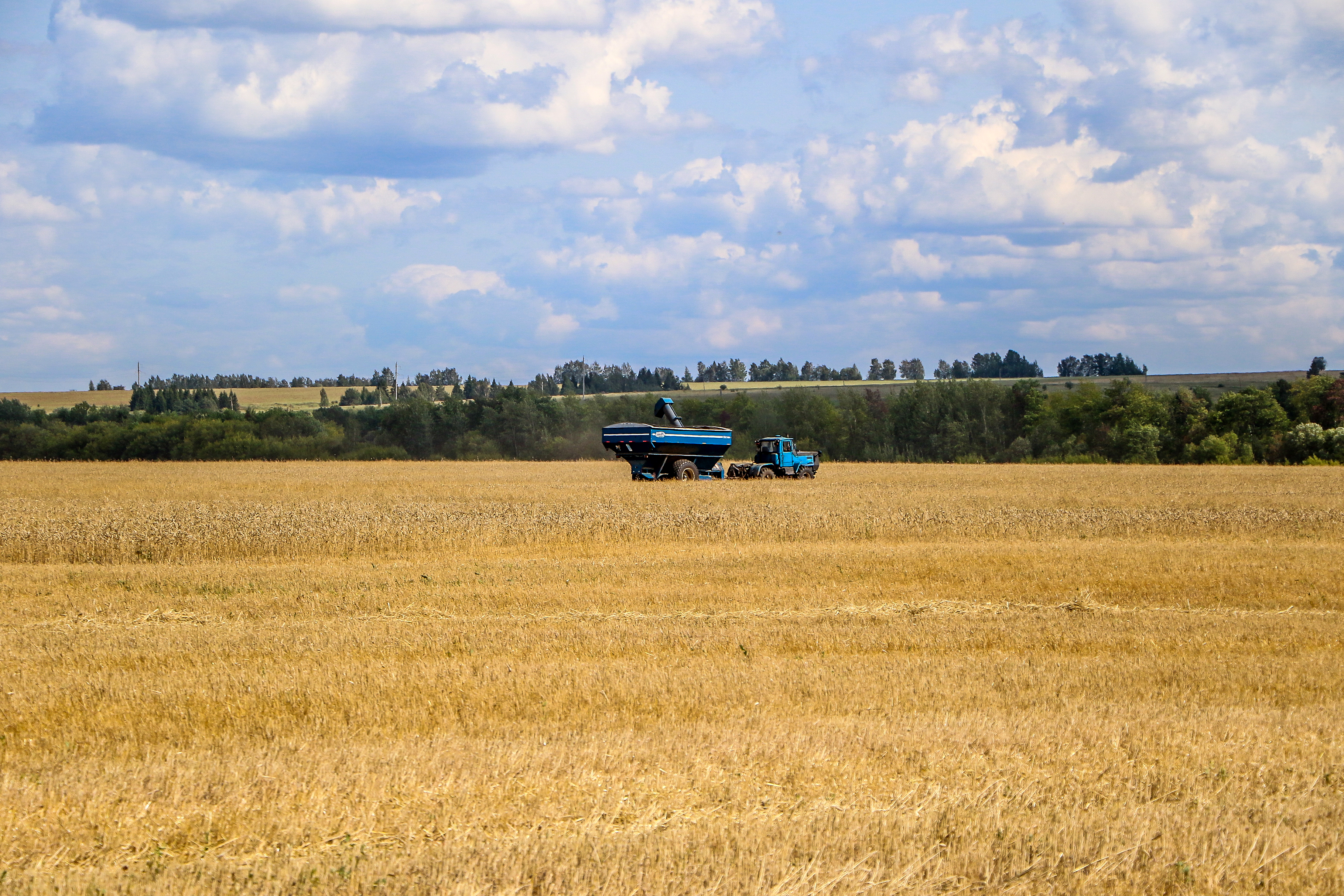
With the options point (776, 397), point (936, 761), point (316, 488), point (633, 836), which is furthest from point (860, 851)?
point (776, 397)

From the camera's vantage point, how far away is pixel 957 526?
25109mm

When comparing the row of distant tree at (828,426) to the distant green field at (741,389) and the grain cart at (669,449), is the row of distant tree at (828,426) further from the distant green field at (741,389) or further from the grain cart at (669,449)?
the grain cart at (669,449)

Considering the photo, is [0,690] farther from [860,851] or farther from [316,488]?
[316,488]

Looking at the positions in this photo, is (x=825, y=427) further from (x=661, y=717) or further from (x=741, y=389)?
(x=661, y=717)

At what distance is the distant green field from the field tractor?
2268 inches

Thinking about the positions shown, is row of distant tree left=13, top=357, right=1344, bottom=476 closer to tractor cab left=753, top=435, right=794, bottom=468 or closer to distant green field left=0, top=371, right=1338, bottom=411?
distant green field left=0, top=371, right=1338, bottom=411

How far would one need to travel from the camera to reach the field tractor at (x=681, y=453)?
40438mm

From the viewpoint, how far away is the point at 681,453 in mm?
41000

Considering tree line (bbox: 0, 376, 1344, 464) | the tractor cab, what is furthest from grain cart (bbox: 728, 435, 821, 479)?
tree line (bbox: 0, 376, 1344, 464)

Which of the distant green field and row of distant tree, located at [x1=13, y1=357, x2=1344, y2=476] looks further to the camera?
the distant green field

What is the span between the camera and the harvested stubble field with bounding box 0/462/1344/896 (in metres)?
5.55

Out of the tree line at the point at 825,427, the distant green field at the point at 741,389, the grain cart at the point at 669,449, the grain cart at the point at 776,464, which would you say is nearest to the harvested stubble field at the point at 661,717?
the grain cart at the point at 669,449

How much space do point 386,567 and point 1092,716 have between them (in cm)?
1409

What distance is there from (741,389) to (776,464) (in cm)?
10376
